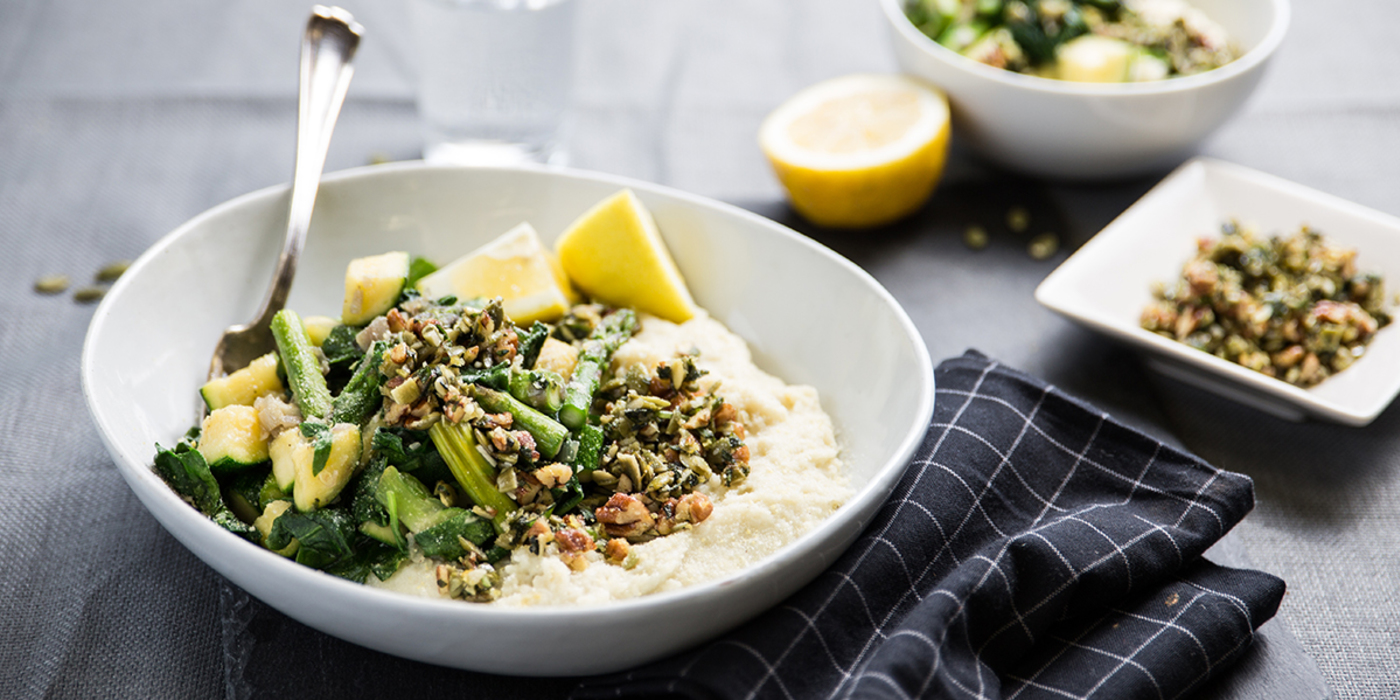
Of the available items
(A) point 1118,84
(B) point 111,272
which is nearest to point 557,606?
(B) point 111,272

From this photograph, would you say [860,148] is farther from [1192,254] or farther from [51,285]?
[51,285]

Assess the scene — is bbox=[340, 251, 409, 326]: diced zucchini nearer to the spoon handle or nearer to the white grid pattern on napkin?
the spoon handle

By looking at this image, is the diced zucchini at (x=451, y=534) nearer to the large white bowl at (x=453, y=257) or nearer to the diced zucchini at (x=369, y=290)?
the large white bowl at (x=453, y=257)

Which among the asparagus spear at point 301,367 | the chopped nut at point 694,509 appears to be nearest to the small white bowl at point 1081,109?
the chopped nut at point 694,509

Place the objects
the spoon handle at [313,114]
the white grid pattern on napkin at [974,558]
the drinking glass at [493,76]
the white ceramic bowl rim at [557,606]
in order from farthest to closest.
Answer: the drinking glass at [493,76] → the spoon handle at [313,114] → the white grid pattern on napkin at [974,558] → the white ceramic bowl rim at [557,606]

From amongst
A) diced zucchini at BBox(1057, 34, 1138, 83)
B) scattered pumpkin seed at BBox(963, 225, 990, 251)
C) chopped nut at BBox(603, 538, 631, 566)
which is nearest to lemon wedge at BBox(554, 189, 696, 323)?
chopped nut at BBox(603, 538, 631, 566)

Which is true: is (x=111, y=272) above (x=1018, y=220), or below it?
above
